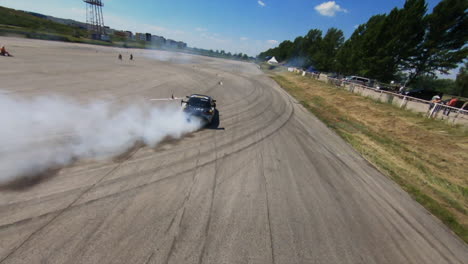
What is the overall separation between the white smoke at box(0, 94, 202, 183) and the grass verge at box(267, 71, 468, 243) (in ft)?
35.1

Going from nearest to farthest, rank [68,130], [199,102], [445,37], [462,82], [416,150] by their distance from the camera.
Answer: [68,130]
[199,102]
[416,150]
[445,37]
[462,82]

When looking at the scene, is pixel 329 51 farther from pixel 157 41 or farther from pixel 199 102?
pixel 157 41

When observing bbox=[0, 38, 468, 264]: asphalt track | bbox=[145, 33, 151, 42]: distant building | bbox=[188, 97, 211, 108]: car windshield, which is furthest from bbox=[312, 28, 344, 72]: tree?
bbox=[145, 33, 151, 42]: distant building

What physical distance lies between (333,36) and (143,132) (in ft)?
235

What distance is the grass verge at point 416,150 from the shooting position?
775cm

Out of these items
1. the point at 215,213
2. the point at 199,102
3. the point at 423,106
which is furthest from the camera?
the point at 423,106

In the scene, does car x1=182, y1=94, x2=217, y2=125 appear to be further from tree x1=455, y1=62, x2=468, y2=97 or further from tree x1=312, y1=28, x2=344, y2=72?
tree x1=455, y1=62, x2=468, y2=97

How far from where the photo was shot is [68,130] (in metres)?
8.88

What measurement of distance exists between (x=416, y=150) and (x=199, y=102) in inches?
562

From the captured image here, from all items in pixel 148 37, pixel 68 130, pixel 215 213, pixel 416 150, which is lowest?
pixel 215 213

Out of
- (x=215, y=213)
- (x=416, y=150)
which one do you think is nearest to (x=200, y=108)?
(x=215, y=213)

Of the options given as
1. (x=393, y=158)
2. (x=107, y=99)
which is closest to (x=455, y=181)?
(x=393, y=158)

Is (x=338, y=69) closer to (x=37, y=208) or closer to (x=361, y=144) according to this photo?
(x=361, y=144)

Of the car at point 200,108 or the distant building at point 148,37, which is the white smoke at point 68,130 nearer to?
the car at point 200,108
